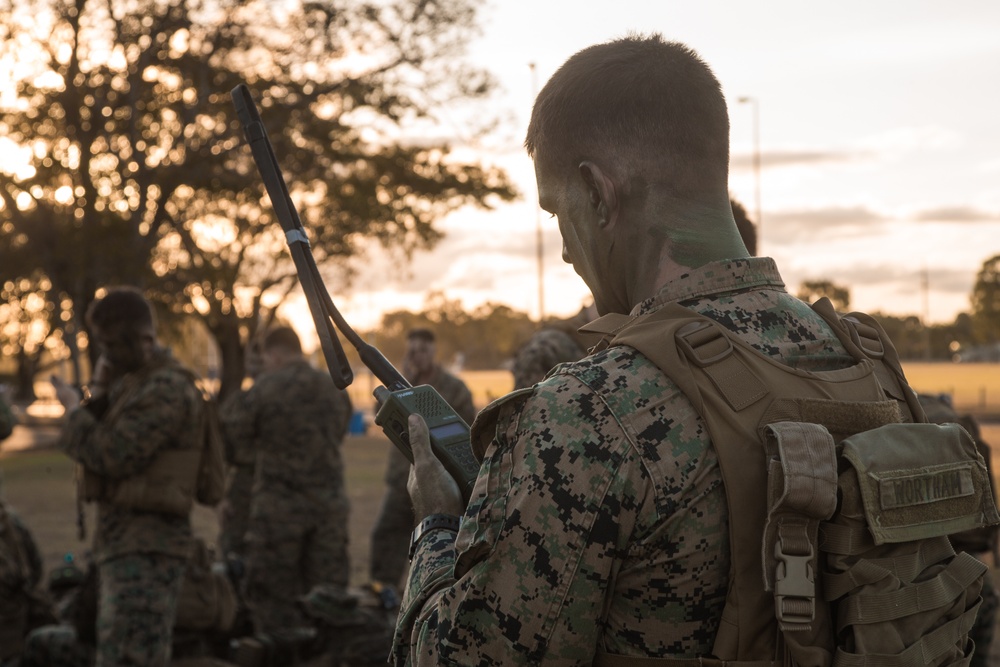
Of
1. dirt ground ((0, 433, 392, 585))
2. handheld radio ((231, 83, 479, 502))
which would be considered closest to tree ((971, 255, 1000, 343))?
dirt ground ((0, 433, 392, 585))

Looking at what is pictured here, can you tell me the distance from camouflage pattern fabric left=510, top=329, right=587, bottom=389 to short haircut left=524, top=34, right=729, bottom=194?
2.87 m

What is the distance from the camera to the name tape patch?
1513 mm

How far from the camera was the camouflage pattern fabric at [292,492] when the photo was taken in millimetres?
6766

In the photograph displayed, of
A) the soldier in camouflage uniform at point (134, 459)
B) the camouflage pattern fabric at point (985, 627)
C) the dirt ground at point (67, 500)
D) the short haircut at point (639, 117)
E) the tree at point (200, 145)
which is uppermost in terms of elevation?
the tree at point (200, 145)

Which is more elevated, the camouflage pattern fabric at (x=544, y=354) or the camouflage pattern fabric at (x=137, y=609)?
the camouflage pattern fabric at (x=544, y=354)

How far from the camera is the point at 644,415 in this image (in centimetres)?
149

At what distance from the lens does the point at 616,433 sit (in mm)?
1473

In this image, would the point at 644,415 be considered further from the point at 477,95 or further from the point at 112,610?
the point at 477,95

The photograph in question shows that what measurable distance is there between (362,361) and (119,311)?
2443 mm

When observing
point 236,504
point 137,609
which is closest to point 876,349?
point 137,609

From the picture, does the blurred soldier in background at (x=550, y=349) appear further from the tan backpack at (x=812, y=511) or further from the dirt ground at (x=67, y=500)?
the dirt ground at (x=67, y=500)

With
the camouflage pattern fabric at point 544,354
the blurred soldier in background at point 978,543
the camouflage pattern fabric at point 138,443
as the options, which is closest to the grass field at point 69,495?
the camouflage pattern fabric at point 138,443

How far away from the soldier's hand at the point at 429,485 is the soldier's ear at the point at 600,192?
1.71 ft

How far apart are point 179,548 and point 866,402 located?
3.58 meters
